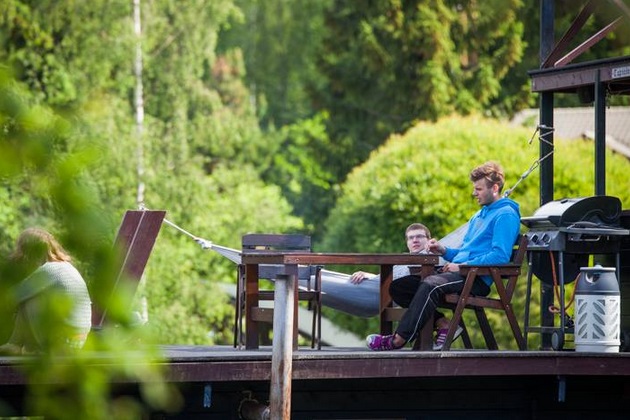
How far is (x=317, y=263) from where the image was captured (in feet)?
23.3

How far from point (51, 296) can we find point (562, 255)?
6.57m

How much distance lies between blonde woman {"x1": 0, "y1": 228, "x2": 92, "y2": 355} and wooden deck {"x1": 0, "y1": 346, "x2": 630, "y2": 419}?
4.76 metres

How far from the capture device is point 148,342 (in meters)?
1.68

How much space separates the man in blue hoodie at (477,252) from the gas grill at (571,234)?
0.42 meters

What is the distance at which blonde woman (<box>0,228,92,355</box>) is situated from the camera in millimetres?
1586

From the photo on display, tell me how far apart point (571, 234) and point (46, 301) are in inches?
257

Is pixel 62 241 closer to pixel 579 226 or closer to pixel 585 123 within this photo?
pixel 579 226

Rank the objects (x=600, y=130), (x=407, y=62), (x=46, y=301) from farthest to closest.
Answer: (x=407, y=62) → (x=600, y=130) → (x=46, y=301)

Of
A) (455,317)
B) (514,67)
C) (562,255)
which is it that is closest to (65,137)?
(455,317)

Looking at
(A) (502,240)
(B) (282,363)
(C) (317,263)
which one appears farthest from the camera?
(A) (502,240)

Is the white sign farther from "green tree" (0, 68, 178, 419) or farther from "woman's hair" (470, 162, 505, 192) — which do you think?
"green tree" (0, 68, 178, 419)

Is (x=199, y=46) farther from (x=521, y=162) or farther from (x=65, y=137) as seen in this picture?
(x=65, y=137)

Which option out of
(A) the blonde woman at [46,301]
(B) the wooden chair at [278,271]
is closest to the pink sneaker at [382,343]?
(B) the wooden chair at [278,271]

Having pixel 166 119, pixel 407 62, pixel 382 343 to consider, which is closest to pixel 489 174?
pixel 382 343
